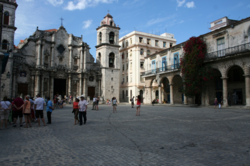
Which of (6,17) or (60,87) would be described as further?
(60,87)

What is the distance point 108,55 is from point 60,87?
41.4 feet

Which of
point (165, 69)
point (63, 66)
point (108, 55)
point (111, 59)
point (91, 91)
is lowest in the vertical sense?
point (91, 91)

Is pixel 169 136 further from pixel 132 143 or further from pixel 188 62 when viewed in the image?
pixel 188 62

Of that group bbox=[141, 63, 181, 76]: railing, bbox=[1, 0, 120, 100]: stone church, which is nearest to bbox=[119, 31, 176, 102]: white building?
bbox=[1, 0, 120, 100]: stone church

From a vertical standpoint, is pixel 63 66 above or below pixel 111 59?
below

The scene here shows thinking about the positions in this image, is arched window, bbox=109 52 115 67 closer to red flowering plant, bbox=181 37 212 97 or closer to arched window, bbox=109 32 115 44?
arched window, bbox=109 32 115 44

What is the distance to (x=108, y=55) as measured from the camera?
1794 inches

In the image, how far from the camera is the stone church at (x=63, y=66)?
36031mm

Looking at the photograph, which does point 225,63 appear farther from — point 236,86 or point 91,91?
point 91,91

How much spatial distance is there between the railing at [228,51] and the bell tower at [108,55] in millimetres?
23412

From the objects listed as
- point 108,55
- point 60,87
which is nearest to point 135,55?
point 108,55

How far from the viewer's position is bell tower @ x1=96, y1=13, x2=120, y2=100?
45000 millimetres

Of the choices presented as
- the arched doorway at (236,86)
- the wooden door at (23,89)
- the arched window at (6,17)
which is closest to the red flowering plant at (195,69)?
the arched doorway at (236,86)

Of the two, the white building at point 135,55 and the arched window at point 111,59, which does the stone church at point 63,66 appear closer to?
the arched window at point 111,59
